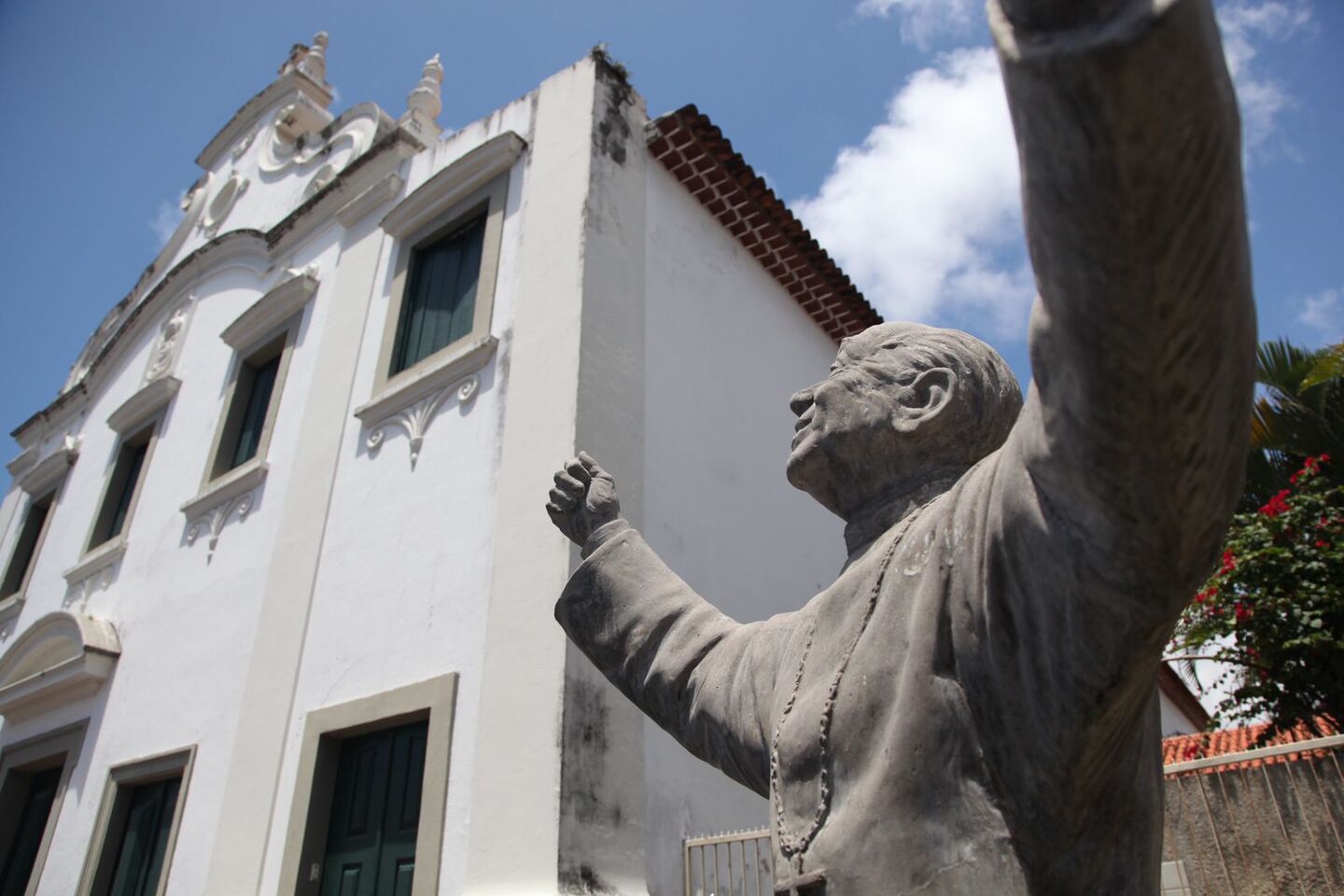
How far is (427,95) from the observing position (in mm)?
8734

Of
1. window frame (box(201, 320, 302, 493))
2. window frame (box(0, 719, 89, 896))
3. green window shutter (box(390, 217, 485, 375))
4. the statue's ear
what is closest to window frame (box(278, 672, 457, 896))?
green window shutter (box(390, 217, 485, 375))

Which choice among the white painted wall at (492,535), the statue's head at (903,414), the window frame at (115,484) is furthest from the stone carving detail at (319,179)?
the statue's head at (903,414)

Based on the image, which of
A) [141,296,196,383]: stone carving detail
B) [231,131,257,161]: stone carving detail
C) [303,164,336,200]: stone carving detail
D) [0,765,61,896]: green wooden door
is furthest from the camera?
[231,131,257,161]: stone carving detail

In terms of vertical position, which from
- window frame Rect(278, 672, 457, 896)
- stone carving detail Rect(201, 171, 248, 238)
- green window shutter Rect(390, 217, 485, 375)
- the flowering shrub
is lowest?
window frame Rect(278, 672, 457, 896)

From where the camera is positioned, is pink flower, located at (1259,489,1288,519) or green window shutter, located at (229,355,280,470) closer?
pink flower, located at (1259,489,1288,519)

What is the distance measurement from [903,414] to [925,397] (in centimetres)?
5

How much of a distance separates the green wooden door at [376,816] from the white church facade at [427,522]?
2 centimetres

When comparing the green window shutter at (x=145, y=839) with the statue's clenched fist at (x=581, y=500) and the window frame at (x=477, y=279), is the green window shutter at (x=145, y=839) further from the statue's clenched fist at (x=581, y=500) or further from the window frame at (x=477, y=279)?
the statue's clenched fist at (x=581, y=500)

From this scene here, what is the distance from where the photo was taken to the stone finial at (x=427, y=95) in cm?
859

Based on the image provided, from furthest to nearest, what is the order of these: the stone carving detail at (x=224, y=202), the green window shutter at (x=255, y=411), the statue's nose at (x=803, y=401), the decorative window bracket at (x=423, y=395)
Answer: the stone carving detail at (x=224, y=202) < the green window shutter at (x=255, y=411) < the decorative window bracket at (x=423, y=395) < the statue's nose at (x=803, y=401)

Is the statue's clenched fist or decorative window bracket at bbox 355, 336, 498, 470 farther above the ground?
decorative window bracket at bbox 355, 336, 498, 470

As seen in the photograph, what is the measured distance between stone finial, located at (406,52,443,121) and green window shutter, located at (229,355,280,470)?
2490 millimetres

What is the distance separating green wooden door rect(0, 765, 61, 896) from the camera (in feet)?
25.4

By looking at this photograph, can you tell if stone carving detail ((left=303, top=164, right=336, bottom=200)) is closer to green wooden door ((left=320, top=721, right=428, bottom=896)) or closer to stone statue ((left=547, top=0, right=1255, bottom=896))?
green wooden door ((left=320, top=721, right=428, bottom=896))
